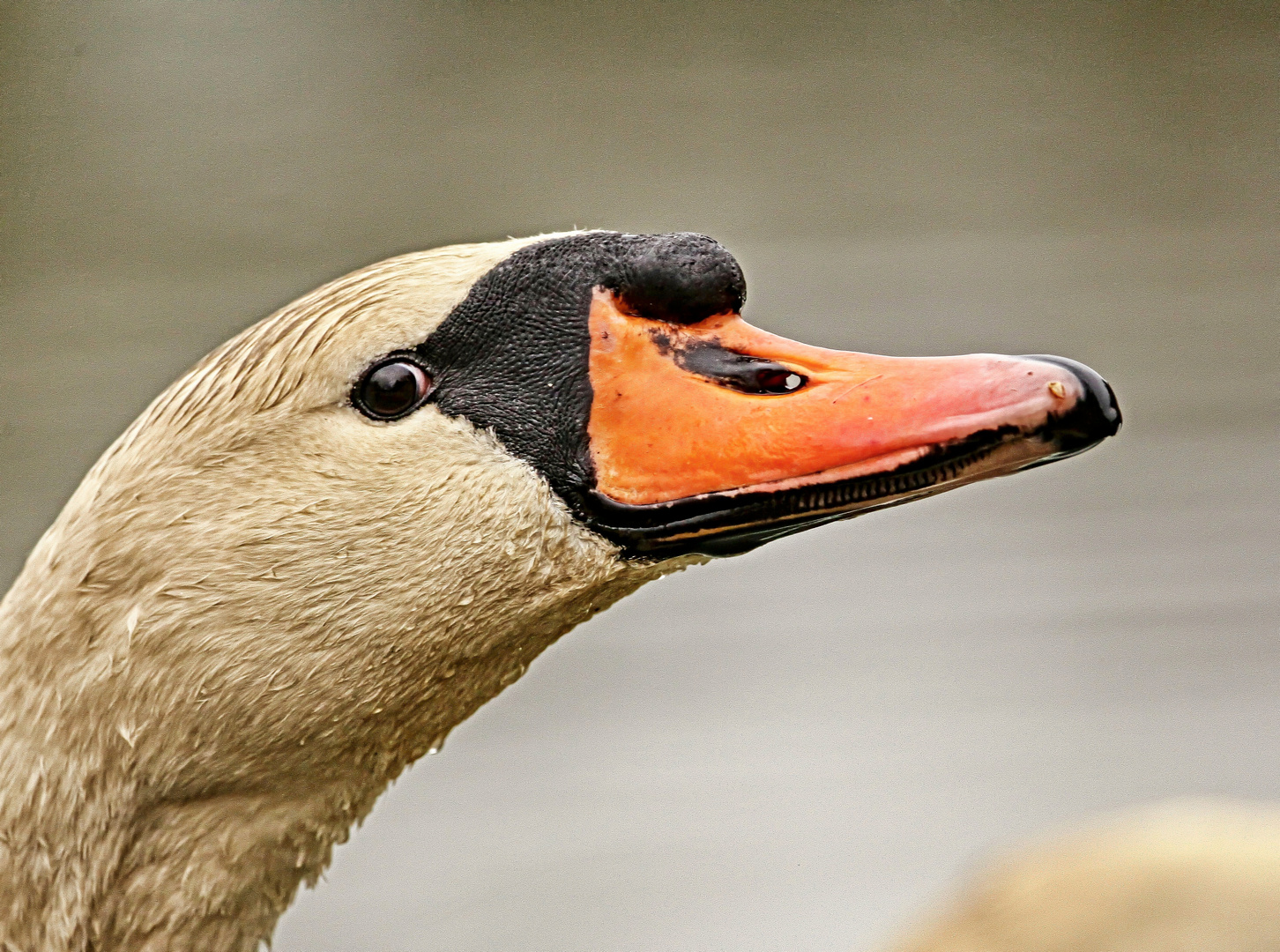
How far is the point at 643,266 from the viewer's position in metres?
1.84

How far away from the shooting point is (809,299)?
934 cm

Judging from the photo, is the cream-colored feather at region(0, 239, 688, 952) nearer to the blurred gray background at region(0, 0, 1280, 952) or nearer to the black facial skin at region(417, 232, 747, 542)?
the black facial skin at region(417, 232, 747, 542)

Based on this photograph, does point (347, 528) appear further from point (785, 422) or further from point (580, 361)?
point (785, 422)

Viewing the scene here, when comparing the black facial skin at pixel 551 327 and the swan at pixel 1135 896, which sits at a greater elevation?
the black facial skin at pixel 551 327

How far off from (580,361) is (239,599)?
499 mm

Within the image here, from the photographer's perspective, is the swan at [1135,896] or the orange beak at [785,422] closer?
the orange beak at [785,422]

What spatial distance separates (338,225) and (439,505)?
7.48 meters

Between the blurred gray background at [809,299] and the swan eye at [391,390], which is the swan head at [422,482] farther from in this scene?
the blurred gray background at [809,299]

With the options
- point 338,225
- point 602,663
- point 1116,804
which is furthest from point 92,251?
point 1116,804

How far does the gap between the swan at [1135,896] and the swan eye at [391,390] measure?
1.91 m

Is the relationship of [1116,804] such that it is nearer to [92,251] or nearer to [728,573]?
[728,573]

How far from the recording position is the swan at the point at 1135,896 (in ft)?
9.61

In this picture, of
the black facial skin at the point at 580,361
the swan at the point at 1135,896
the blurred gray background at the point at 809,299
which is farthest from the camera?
the blurred gray background at the point at 809,299

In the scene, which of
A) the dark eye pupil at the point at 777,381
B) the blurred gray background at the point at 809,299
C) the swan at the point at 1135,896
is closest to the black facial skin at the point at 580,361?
the dark eye pupil at the point at 777,381
